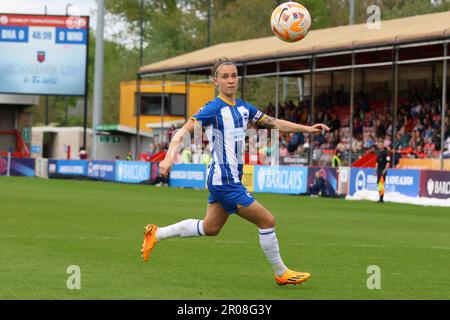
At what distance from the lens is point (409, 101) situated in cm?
4588

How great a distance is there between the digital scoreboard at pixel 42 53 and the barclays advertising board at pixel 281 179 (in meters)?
21.1

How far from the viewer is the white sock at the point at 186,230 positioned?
11.0 m

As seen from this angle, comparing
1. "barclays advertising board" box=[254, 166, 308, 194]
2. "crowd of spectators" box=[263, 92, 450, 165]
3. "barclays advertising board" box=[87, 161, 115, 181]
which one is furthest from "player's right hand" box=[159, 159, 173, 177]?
"barclays advertising board" box=[87, 161, 115, 181]

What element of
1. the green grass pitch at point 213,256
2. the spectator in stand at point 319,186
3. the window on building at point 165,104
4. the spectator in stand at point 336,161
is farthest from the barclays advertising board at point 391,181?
the window on building at point 165,104

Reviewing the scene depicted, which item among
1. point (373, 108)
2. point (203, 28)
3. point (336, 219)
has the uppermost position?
point (203, 28)

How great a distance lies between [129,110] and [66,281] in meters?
71.3

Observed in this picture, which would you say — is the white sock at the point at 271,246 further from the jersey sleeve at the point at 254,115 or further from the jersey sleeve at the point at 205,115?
the jersey sleeve at the point at 205,115

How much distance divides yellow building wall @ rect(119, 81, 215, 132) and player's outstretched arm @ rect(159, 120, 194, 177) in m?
59.5

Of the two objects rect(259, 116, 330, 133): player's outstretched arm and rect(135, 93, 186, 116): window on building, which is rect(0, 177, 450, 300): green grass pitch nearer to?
rect(259, 116, 330, 133): player's outstretched arm

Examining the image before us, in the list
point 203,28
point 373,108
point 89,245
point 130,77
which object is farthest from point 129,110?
point 89,245

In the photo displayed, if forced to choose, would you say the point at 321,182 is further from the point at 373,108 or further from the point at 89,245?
the point at 89,245
